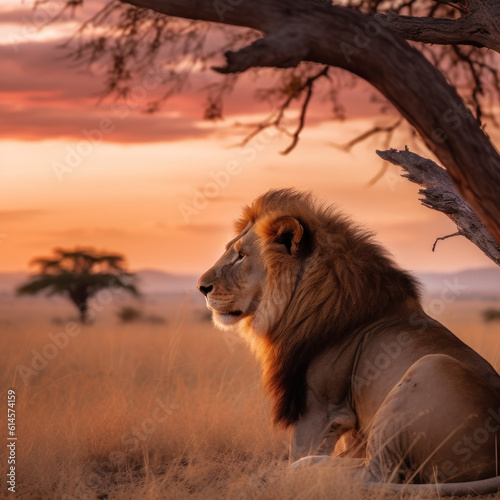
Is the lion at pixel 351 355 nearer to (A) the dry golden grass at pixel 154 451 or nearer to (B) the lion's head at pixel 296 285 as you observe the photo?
(B) the lion's head at pixel 296 285

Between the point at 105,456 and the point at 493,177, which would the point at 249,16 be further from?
the point at 105,456

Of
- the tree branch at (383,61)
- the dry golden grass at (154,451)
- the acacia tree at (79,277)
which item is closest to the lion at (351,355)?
the dry golden grass at (154,451)

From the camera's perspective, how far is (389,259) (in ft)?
17.2

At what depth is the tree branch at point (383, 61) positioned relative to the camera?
12.0ft

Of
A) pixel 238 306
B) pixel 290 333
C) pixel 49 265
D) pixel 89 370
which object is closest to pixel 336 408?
pixel 290 333

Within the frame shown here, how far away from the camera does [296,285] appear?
16.8 feet

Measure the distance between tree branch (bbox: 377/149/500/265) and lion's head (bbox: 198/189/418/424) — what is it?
0.62 meters

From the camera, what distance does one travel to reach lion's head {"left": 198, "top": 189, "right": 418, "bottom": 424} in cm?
500

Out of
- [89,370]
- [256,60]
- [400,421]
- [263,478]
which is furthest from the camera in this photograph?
[89,370]

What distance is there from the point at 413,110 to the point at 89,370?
30.0ft
